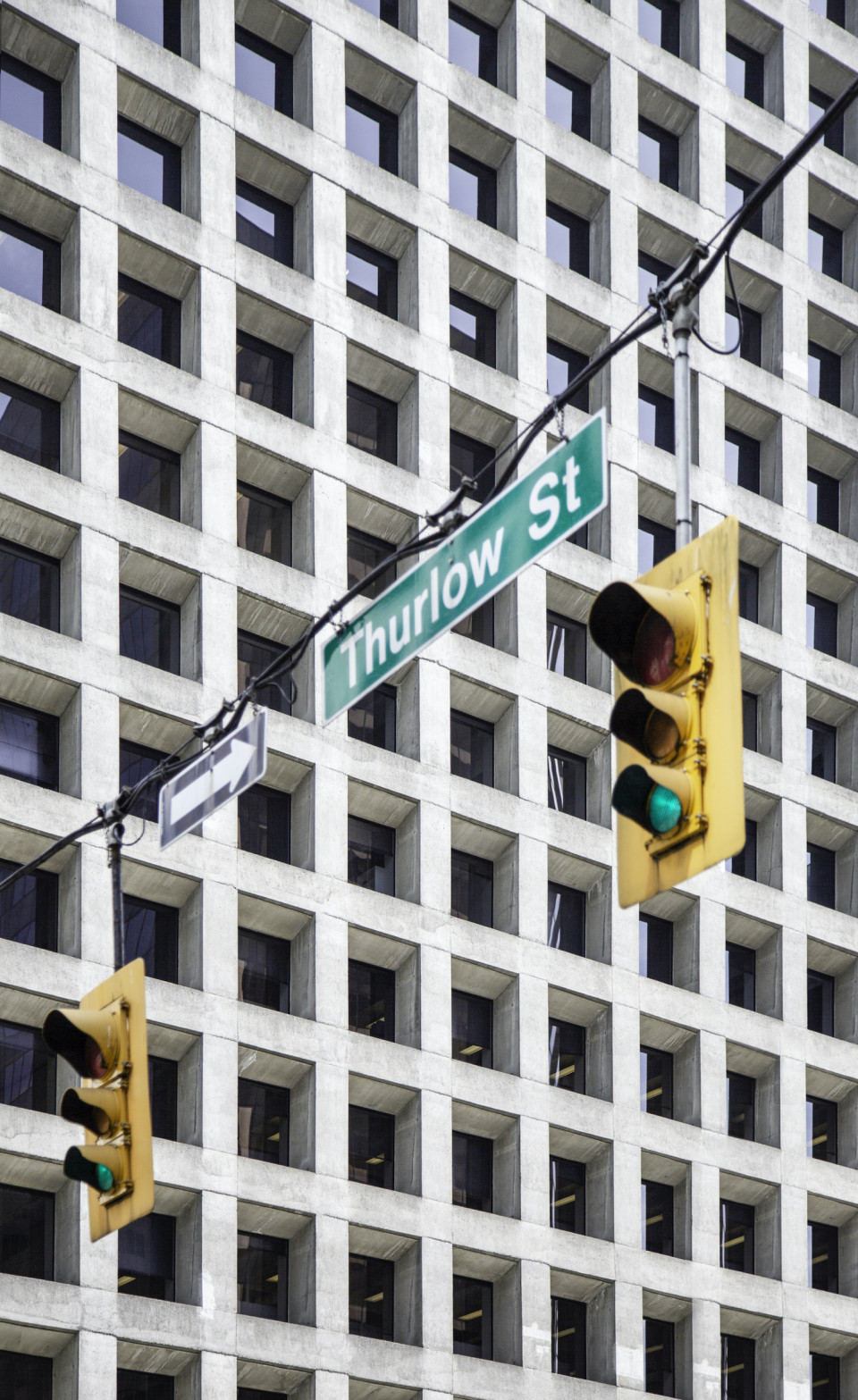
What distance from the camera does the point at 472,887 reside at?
132ft

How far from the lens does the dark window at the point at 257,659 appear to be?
37469mm

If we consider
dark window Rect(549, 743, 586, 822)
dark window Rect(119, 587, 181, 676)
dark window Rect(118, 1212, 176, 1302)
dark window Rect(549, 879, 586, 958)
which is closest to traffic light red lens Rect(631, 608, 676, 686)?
dark window Rect(118, 1212, 176, 1302)

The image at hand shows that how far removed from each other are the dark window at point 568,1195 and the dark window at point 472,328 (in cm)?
1549

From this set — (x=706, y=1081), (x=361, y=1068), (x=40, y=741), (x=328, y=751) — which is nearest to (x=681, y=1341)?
(x=706, y=1081)

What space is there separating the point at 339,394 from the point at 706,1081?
1490cm

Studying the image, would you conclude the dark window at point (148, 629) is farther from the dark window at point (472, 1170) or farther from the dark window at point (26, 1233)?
the dark window at point (472, 1170)

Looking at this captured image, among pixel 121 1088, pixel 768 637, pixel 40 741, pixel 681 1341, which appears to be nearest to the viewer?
pixel 121 1088

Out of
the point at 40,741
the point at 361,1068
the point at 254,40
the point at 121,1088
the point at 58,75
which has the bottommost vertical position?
the point at 121,1088

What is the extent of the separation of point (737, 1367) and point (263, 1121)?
11876 millimetres

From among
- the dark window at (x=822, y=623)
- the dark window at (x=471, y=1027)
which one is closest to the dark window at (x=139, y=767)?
the dark window at (x=471, y=1027)

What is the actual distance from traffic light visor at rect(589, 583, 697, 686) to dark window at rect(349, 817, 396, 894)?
2875cm

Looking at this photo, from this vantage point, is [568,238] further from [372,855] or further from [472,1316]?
[472,1316]

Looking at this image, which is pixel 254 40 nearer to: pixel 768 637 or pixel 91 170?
pixel 91 170

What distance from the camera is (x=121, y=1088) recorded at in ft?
45.2
